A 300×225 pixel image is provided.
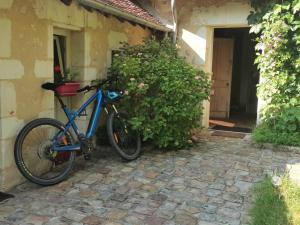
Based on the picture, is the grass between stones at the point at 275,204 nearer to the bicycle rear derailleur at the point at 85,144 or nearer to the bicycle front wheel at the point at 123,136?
the bicycle front wheel at the point at 123,136

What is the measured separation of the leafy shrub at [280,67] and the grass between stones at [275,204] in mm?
2055

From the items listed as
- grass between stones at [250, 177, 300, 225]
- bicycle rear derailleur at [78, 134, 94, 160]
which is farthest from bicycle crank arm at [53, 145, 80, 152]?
grass between stones at [250, 177, 300, 225]

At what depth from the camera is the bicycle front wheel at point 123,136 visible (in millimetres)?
5094

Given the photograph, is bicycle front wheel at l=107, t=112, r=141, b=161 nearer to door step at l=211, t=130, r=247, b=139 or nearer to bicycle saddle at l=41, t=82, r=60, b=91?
bicycle saddle at l=41, t=82, r=60, b=91

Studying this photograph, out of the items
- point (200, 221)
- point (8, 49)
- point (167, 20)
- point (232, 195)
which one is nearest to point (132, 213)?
point (200, 221)

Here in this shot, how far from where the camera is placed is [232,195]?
4004 mm

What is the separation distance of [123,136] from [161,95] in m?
0.86

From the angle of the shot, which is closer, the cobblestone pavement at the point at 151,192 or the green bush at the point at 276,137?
the cobblestone pavement at the point at 151,192

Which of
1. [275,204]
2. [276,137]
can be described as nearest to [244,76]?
[276,137]

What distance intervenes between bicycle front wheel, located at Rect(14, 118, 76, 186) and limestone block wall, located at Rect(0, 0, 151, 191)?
0.49ft

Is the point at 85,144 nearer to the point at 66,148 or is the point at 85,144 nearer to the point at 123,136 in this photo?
the point at 66,148

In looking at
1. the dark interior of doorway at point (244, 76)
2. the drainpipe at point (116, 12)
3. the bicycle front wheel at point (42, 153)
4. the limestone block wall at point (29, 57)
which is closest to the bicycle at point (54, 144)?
the bicycle front wheel at point (42, 153)

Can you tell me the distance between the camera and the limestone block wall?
383 centimetres

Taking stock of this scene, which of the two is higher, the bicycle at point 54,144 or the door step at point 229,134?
the bicycle at point 54,144
